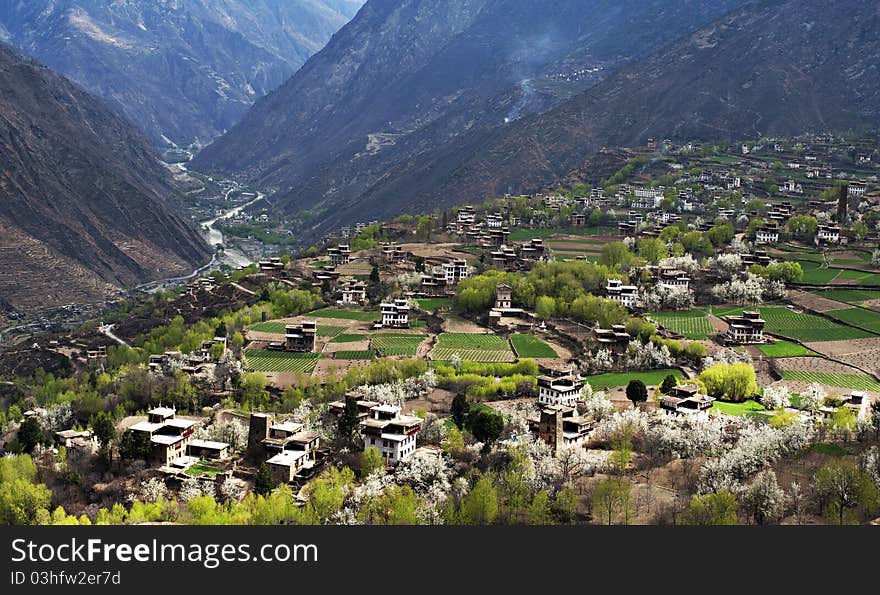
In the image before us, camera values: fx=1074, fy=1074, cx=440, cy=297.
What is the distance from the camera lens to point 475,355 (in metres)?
53.7

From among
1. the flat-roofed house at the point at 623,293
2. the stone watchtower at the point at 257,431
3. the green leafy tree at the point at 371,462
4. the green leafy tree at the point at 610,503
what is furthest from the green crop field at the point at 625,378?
the green leafy tree at the point at 610,503

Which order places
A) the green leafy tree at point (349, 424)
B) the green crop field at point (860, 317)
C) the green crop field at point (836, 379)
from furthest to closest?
the green crop field at point (860, 317) → the green crop field at point (836, 379) → the green leafy tree at point (349, 424)

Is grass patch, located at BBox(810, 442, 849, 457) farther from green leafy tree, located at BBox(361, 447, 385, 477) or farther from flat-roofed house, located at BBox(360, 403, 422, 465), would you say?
green leafy tree, located at BBox(361, 447, 385, 477)

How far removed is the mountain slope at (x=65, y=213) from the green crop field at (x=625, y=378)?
6216 cm

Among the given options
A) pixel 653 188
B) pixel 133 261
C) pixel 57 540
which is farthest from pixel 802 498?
pixel 133 261

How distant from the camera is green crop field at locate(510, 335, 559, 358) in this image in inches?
2124

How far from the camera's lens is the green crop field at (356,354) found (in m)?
54.9

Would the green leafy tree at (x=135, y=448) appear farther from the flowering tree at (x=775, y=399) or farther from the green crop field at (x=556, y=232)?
the green crop field at (x=556, y=232)

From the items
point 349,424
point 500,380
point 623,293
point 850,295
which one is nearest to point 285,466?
point 349,424

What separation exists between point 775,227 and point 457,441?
46400mm

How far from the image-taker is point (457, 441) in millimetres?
38406

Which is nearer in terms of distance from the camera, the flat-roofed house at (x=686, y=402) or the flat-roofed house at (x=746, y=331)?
the flat-roofed house at (x=686, y=402)

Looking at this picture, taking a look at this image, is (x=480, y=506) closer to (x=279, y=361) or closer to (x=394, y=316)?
(x=279, y=361)

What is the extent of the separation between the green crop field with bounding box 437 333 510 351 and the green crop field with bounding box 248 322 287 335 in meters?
9.98
